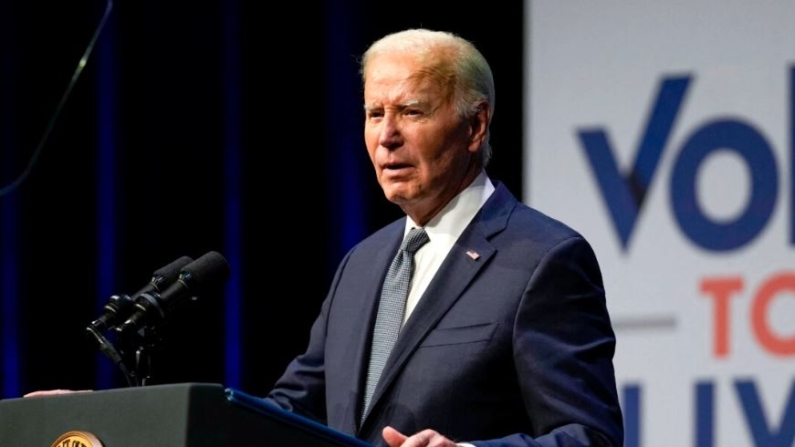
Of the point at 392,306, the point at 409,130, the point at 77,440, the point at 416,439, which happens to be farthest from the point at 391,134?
the point at 77,440

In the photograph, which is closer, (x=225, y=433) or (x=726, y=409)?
(x=225, y=433)

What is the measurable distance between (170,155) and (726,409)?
2104 millimetres

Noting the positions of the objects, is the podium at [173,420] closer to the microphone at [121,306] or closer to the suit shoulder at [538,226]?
the microphone at [121,306]

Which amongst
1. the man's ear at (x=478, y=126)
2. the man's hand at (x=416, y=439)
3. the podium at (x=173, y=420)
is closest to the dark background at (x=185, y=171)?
the man's ear at (x=478, y=126)

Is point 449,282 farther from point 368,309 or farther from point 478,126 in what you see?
point 478,126

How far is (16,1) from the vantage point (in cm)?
493

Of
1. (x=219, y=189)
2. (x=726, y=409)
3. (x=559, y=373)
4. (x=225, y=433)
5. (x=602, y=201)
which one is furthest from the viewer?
(x=219, y=189)

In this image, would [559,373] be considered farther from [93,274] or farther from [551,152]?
[93,274]

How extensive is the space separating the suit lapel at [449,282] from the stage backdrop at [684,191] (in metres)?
1.33

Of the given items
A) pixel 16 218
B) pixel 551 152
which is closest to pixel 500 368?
pixel 551 152

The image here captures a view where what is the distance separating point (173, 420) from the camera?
1.67 m

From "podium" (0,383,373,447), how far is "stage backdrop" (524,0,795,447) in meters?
2.00

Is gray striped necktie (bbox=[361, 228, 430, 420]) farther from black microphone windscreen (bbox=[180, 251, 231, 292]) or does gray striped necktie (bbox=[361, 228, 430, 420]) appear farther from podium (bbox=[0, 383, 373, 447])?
podium (bbox=[0, 383, 373, 447])

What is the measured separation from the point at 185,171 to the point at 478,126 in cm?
230
